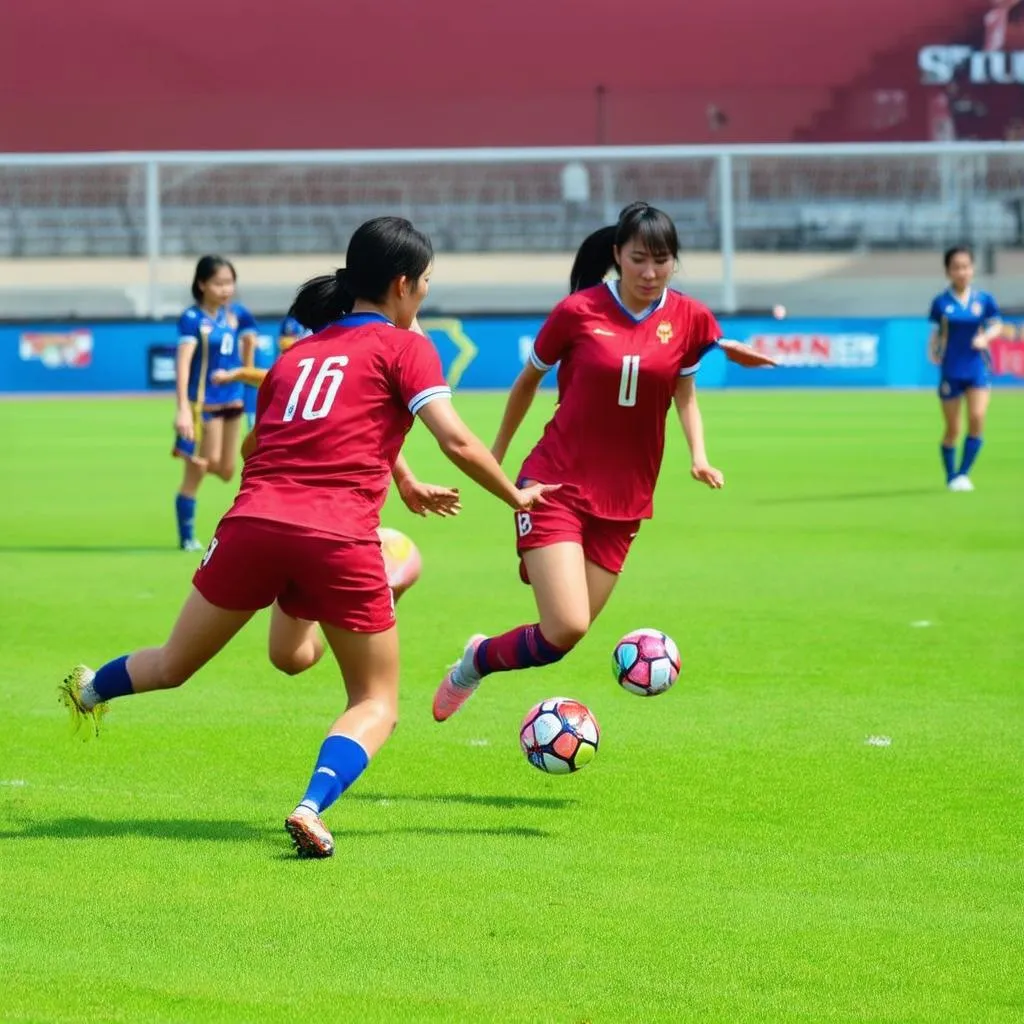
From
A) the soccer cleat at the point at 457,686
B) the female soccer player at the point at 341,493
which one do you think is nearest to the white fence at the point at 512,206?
the soccer cleat at the point at 457,686

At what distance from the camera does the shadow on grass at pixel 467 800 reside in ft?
22.8

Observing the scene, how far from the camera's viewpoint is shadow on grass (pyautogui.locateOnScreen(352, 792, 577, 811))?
6.94 metres

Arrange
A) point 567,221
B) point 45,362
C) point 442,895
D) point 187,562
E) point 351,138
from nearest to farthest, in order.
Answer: point 442,895 → point 187,562 → point 45,362 → point 567,221 → point 351,138

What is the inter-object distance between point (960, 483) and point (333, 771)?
1330 cm

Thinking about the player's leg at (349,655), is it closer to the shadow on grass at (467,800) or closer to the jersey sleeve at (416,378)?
the jersey sleeve at (416,378)

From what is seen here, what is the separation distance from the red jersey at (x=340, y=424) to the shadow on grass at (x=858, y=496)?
38.3 ft

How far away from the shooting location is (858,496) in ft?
59.0

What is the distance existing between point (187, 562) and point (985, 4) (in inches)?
1588

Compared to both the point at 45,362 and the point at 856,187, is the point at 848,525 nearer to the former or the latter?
the point at 45,362

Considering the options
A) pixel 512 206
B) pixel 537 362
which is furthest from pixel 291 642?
pixel 512 206

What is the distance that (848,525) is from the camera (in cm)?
1576

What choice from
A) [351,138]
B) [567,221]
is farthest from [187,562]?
[351,138]

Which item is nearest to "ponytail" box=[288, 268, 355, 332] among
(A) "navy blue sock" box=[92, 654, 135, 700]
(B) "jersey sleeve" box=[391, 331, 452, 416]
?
(B) "jersey sleeve" box=[391, 331, 452, 416]

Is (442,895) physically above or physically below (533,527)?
below
